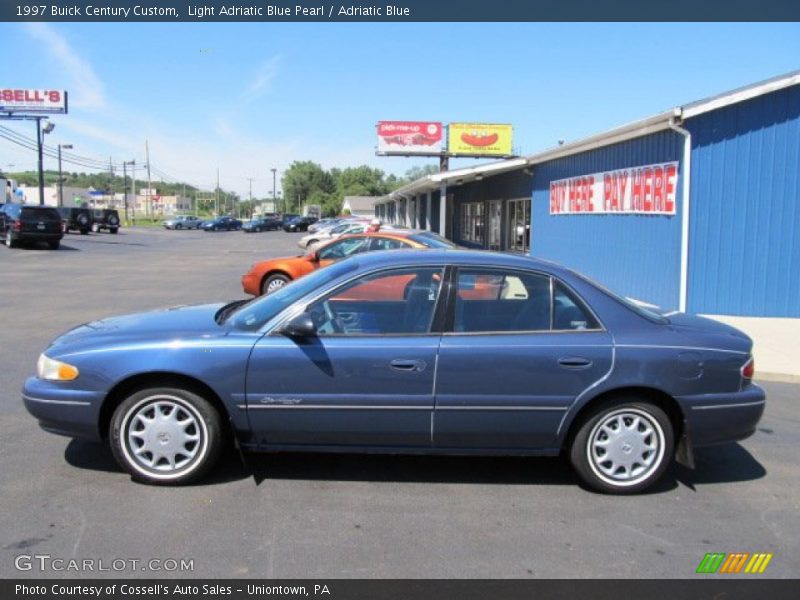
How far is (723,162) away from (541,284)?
26.6 feet

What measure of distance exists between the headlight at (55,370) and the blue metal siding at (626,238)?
32.4 feet

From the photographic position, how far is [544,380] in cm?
426

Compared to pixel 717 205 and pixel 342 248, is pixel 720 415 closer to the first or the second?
pixel 717 205

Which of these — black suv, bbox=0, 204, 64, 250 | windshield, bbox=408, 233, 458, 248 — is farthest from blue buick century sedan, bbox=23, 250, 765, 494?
black suv, bbox=0, 204, 64, 250

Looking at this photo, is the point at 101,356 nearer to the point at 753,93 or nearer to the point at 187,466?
the point at 187,466

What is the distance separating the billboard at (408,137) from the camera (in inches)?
2110

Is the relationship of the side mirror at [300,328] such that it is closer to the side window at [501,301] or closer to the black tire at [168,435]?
the black tire at [168,435]

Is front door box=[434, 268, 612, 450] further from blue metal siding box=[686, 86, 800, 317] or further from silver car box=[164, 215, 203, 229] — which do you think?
silver car box=[164, 215, 203, 229]

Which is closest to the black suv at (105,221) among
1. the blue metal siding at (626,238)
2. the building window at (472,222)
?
the building window at (472,222)

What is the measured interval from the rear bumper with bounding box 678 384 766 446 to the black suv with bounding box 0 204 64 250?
2966 centimetres

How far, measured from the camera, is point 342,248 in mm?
13258

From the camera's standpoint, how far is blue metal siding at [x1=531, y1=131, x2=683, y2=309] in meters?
11.9

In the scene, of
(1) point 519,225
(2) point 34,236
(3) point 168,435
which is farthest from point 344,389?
(2) point 34,236

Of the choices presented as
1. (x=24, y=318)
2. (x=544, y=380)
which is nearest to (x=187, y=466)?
(x=544, y=380)
